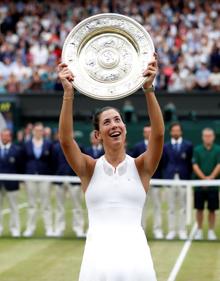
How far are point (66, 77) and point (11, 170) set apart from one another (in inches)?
453

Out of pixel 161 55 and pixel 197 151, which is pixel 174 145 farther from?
pixel 161 55

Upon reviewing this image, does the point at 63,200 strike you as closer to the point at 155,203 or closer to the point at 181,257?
the point at 155,203

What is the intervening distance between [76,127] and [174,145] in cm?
937

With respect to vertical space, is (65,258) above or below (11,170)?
below

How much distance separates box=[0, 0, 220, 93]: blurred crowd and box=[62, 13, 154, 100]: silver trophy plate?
812 inches

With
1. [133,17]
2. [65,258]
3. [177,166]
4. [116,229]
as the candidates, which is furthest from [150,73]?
[133,17]

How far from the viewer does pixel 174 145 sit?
54.7 feet

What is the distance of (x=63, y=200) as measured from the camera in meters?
16.8

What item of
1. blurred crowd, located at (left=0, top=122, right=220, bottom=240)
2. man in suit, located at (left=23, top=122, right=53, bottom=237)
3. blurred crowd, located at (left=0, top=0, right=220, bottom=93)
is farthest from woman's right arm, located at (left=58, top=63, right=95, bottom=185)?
blurred crowd, located at (left=0, top=0, right=220, bottom=93)

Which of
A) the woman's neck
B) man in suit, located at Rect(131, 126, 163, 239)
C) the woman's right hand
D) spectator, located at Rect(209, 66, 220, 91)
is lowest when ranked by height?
man in suit, located at Rect(131, 126, 163, 239)

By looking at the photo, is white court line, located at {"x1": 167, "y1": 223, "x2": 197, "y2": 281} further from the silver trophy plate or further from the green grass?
the silver trophy plate

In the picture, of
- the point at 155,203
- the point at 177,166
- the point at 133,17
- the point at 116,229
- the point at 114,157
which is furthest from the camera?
the point at 133,17

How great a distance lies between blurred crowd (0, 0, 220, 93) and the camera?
27.3 meters

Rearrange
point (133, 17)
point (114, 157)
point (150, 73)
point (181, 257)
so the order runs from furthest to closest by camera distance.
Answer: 1. point (133, 17)
2. point (181, 257)
3. point (114, 157)
4. point (150, 73)
